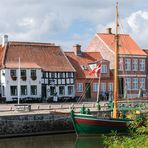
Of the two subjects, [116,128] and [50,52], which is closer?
[116,128]

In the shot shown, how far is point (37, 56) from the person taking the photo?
2136 inches

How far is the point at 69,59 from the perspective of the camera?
5741 cm

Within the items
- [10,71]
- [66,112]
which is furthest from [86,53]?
[66,112]

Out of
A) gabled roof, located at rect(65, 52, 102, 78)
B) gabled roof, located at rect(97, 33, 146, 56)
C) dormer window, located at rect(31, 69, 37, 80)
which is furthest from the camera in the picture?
gabled roof, located at rect(97, 33, 146, 56)

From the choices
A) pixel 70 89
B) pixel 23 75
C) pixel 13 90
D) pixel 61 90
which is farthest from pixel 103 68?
pixel 13 90

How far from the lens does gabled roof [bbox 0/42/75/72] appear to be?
51.5 m

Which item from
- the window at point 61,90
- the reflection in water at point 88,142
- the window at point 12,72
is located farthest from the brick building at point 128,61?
the reflection in water at point 88,142

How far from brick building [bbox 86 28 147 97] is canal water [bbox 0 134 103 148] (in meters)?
26.8

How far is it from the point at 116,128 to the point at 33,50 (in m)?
24.4

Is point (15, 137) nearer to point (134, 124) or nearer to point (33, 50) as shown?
point (134, 124)

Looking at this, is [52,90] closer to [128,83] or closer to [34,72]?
[34,72]

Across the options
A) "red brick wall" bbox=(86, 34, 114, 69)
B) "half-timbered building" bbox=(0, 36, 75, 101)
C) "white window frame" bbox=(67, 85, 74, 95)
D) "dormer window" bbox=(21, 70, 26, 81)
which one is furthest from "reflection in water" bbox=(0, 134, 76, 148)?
"red brick wall" bbox=(86, 34, 114, 69)

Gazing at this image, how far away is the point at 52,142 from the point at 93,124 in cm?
392

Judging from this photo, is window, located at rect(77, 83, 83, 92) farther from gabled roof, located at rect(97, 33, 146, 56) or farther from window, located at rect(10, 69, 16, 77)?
window, located at rect(10, 69, 16, 77)
